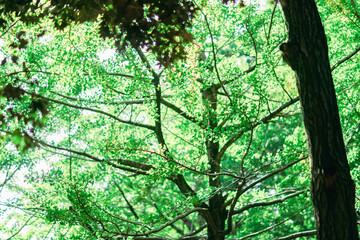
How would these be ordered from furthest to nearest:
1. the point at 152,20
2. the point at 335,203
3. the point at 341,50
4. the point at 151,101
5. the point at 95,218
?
the point at 341,50, the point at 151,101, the point at 95,218, the point at 152,20, the point at 335,203

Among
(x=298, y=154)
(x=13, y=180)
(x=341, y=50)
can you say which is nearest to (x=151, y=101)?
(x=298, y=154)

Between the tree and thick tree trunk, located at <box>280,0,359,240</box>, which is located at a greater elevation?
the tree

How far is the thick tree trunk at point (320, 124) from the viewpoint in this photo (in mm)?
3242

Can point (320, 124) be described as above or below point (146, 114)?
below

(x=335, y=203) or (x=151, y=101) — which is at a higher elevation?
(x=151, y=101)

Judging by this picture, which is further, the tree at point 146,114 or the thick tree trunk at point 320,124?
the tree at point 146,114

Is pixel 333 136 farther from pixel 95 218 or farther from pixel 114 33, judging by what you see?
pixel 95 218

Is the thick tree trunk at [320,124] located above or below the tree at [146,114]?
below

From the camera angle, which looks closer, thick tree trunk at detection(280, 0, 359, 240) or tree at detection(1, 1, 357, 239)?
thick tree trunk at detection(280, 0, 359, 240)

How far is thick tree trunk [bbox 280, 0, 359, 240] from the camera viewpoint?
10.6ft

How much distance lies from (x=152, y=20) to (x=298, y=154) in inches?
141

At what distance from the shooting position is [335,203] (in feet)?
10.6

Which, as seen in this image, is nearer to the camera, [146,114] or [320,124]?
[320,124]

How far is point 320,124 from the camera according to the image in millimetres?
3295
